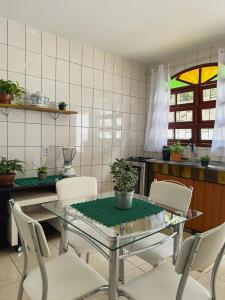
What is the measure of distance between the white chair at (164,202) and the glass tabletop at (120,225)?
0.59 feet

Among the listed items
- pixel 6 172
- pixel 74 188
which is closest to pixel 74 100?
pixel 6 172

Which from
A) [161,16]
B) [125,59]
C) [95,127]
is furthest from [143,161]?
Result: [161,16]

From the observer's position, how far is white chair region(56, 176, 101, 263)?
1755 mm

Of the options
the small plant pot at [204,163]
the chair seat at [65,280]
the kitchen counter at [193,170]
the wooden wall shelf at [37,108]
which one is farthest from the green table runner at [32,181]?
the small plant pot at [204,163]

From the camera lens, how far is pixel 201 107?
3.39 m

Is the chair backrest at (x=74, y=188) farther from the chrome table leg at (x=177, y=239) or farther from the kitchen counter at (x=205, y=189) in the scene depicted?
the kitchen counter at (x=205, y=189)

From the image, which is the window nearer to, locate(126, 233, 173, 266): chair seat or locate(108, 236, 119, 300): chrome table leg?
locate(126, 233, 173, 266): chair seat

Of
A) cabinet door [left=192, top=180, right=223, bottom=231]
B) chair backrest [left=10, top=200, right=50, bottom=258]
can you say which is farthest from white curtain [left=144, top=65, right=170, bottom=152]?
chair backrest [left=10, top=200, right=50, bottom=258]

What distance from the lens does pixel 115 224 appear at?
4.61ft

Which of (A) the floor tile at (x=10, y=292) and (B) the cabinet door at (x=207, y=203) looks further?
(B) the cabinet door at (x=207, y=203)

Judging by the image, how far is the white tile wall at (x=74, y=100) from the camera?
2.67 m

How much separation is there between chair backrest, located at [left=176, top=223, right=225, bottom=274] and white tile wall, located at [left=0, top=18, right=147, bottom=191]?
7.47 ft

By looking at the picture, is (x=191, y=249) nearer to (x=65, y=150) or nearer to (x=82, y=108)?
(x=65, y=150)

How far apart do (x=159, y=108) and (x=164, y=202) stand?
76.1 inches
